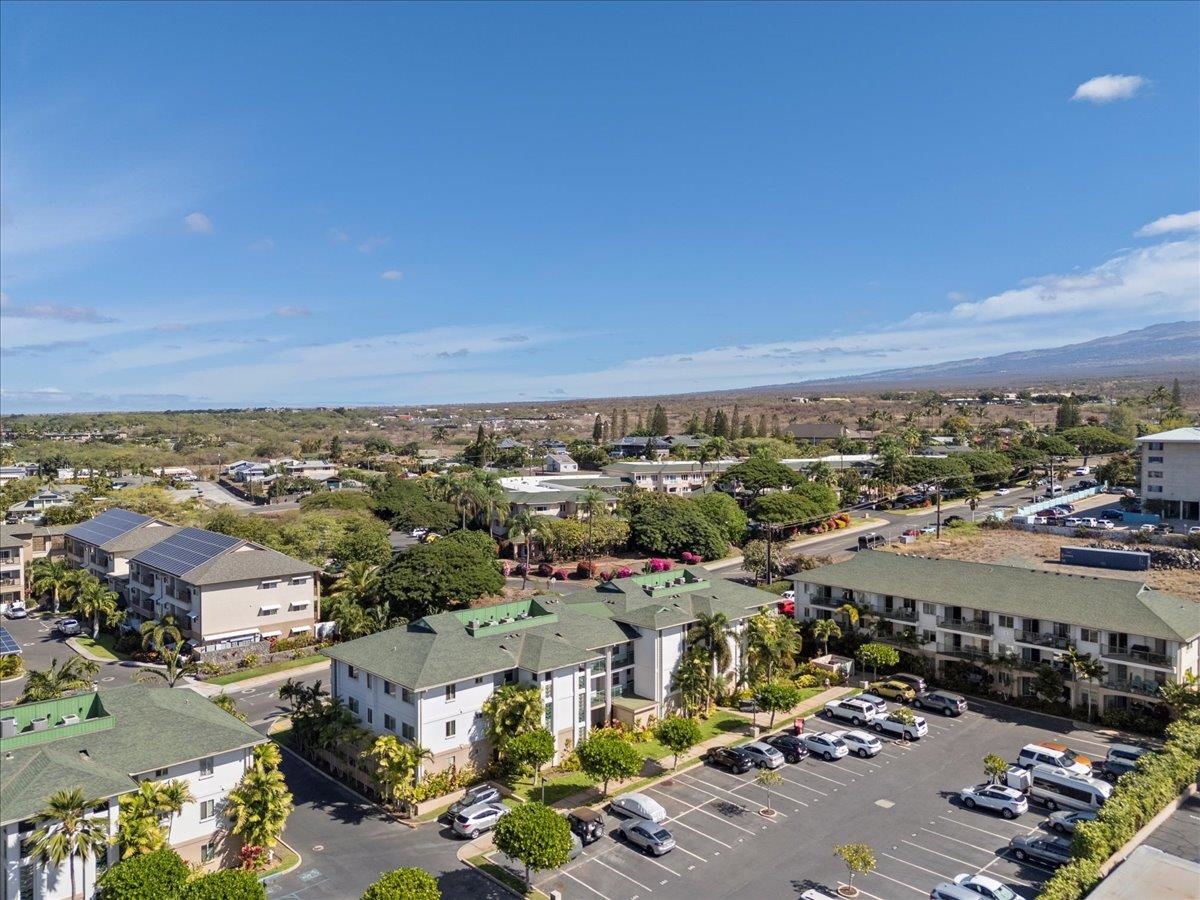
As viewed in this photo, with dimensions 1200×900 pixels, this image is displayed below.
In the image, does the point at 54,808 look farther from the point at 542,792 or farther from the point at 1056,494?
the point at 1056,494

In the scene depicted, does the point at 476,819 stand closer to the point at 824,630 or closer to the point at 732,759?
the point at 732,759

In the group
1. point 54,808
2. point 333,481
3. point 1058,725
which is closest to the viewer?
point 54,808

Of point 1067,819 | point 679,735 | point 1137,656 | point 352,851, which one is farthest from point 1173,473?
point 352,851

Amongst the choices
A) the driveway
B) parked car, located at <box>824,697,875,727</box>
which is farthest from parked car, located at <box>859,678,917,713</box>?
the driveway

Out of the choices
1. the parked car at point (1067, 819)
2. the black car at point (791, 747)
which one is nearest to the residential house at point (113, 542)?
the black car at point (791, 747)

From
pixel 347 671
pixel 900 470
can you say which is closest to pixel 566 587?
pixel 347 671

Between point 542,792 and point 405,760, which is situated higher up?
point 405,760
